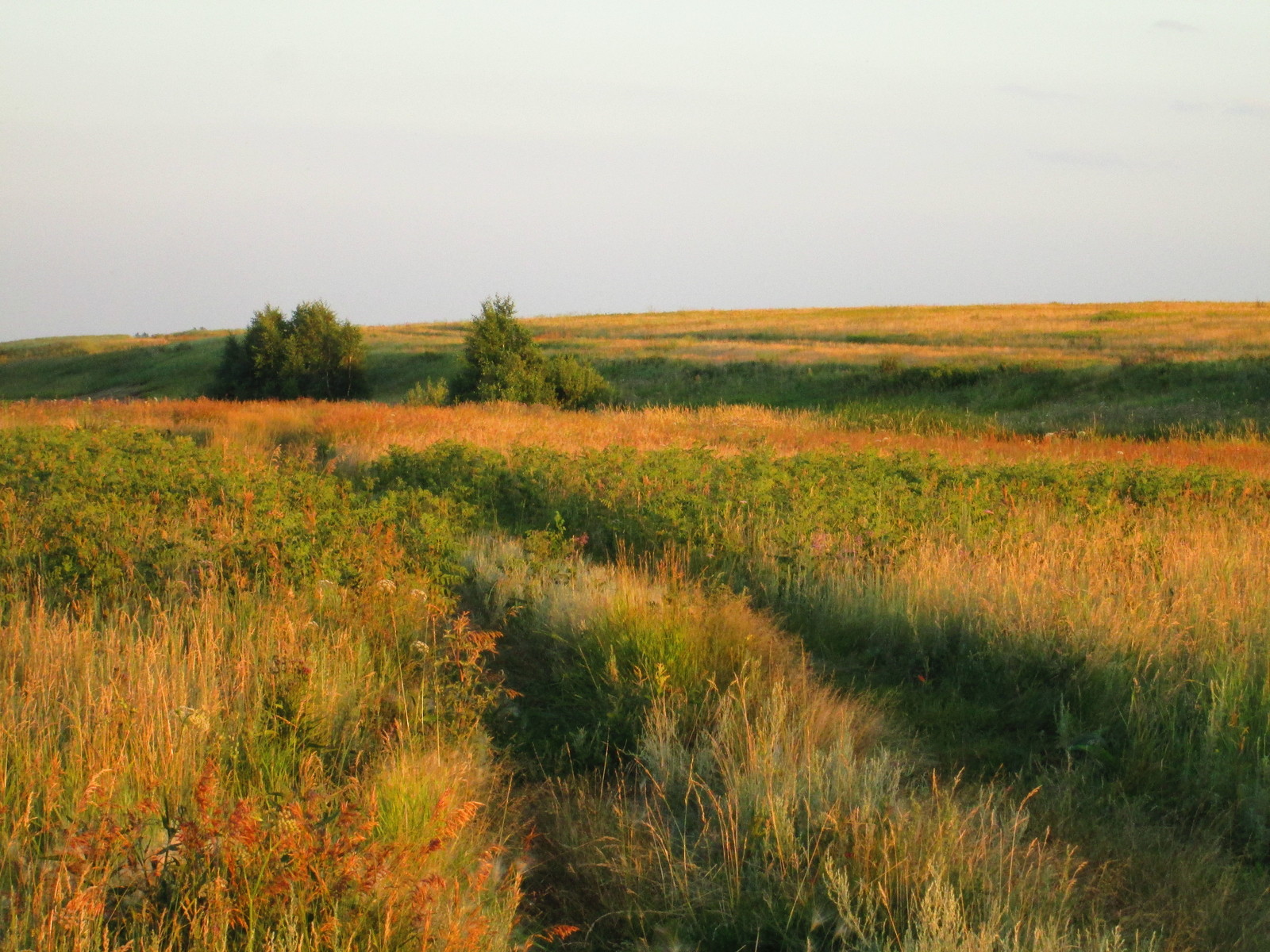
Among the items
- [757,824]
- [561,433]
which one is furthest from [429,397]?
[757,824]

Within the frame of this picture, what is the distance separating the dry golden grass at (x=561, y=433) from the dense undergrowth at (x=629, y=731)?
17.4 ft

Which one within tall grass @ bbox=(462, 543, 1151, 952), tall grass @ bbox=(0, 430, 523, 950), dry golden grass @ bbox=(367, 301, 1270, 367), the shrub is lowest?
tall grass @ bbox=(462, 543, 1151, 952)

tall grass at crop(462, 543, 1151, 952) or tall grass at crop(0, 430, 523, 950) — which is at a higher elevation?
tall grass at crop(0, 430, 523, 950)

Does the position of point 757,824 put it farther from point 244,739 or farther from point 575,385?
point 575,385

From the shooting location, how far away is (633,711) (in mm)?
→ 4133

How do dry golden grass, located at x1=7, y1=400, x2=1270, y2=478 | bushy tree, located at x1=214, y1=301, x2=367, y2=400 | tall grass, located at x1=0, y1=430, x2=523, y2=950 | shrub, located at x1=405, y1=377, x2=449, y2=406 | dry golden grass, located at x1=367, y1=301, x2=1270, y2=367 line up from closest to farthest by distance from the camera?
tall grass, located at x1=0, y1=430, x2=523, y2=950
dry golden grass, located at x1=7, y1=400, x2=1270, y2=478
shrub, located at x1=405, y1=377, x2=449, y2=406
dry golden grass, located at x1=367, y1=301, x2=1270, y2=367
bushy tree, located at x1=214, y1=301, x2=367, y2=400

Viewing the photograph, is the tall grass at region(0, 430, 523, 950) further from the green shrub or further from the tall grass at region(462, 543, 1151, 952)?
the green shrub

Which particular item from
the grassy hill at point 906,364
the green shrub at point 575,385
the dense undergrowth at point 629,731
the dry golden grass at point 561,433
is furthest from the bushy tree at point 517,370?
the dense undergrowth at point 629,731

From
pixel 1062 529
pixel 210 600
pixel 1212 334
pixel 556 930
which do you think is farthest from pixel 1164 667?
pixel 1212 334

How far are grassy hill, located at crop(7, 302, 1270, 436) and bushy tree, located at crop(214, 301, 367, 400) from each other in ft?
5.56

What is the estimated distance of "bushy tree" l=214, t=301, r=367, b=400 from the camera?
38312 millimetres

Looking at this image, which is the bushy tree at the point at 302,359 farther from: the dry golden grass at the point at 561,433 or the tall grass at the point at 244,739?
the tall grass at the point at 244,739

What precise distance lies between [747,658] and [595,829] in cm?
117

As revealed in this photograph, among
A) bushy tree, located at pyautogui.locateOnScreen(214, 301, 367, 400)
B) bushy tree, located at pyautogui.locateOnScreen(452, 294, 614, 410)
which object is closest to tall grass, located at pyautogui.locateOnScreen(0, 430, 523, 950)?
bushy tree, located at pyautogui.locateOnScreen(452, 294, 614, 410)
